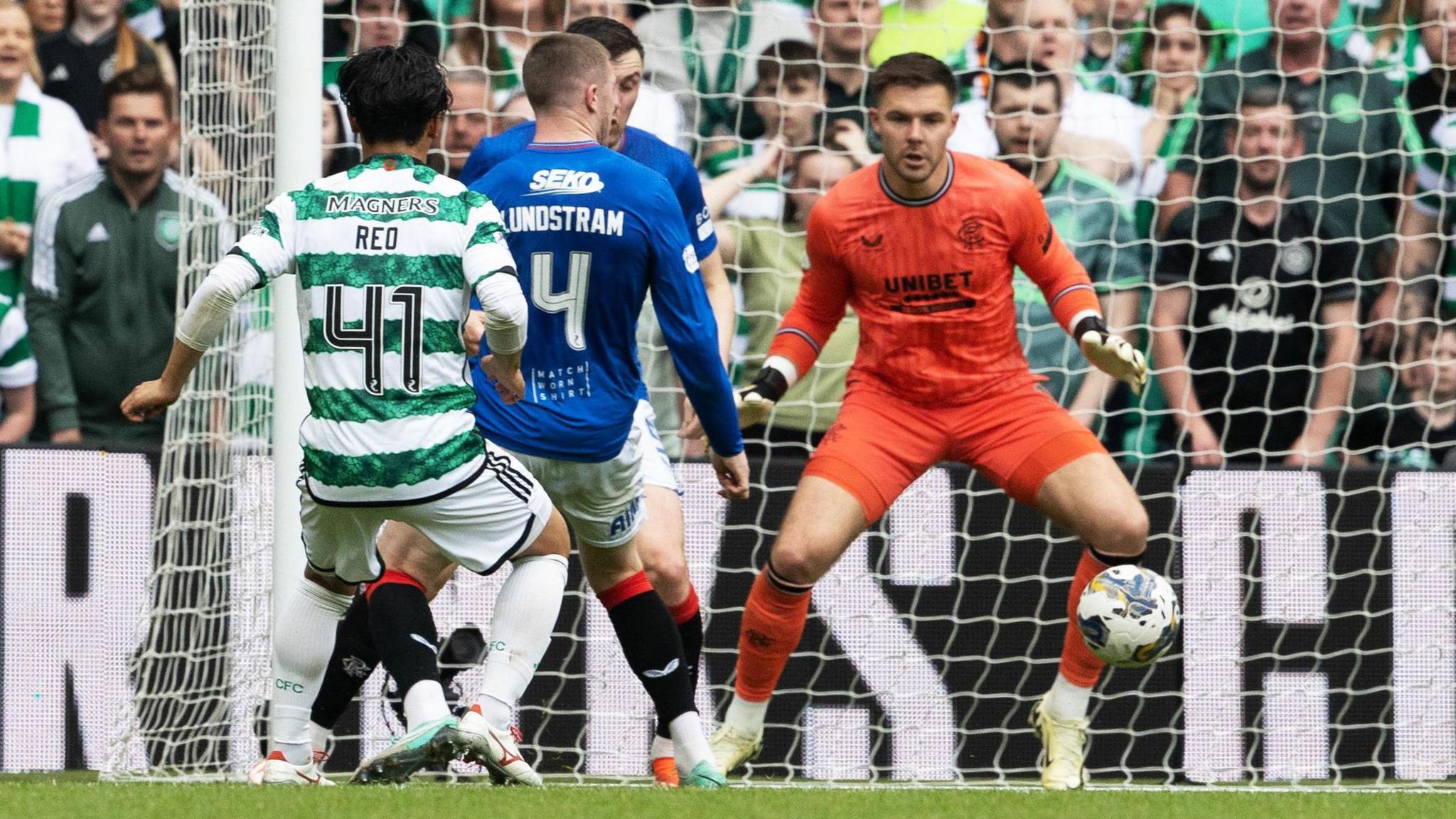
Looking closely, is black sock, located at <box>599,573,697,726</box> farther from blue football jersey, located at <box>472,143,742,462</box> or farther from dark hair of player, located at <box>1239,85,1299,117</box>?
dark hair of player, located at <box>1239,85,1299,117</box>

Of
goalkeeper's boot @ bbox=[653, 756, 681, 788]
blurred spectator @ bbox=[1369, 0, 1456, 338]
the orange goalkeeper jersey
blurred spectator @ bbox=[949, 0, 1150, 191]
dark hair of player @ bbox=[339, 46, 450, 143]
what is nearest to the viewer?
dark hair of player @ bbox=[339, 46, 450, 143]

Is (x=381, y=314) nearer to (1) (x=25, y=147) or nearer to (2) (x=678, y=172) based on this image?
(2) (x=678, y=172)

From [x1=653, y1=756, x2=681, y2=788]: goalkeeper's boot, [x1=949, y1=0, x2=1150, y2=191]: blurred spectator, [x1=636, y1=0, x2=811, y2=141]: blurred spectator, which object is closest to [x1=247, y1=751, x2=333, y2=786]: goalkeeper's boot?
[x1=653, y1=756, x2=681, y2=788]: goalkeeper's boot

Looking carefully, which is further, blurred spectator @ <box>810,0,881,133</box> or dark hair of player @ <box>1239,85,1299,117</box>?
blurred spectator @ <box>810,0,881,133</box>

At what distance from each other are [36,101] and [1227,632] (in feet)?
15.9

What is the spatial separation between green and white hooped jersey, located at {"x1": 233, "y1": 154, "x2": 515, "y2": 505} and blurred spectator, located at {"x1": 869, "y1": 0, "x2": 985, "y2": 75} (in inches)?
149

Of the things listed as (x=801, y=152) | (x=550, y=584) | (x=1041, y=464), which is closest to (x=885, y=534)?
(x=1041, y=464)

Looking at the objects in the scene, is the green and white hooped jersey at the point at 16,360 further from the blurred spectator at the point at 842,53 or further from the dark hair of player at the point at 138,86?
the blurred spectator at the point at 842,53

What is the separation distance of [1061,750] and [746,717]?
94 centimetres

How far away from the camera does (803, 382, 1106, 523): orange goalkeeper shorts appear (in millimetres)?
5832

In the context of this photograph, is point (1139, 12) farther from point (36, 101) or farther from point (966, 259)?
point (36, 101)

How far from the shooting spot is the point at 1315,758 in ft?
22.3

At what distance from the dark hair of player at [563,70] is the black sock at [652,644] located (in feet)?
3.94

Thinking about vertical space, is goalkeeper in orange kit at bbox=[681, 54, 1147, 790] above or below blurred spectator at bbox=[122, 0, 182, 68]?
below
